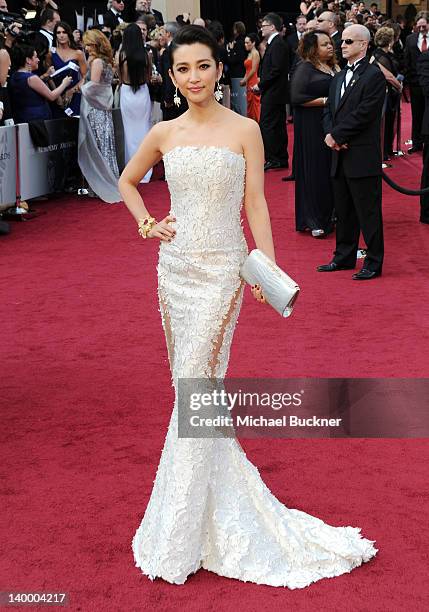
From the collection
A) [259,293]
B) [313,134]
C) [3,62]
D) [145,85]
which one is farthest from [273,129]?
[259,293]

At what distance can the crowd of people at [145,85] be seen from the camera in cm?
928

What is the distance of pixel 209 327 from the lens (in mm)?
3420

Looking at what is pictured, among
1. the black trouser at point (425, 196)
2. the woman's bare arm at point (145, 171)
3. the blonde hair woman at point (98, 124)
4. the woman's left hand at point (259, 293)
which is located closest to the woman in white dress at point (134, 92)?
the blonde hair woman at point (98, 124)

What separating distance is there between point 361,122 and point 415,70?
837 cm

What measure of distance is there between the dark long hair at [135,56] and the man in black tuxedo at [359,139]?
15.1ft

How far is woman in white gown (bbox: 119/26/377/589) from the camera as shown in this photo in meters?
3.37

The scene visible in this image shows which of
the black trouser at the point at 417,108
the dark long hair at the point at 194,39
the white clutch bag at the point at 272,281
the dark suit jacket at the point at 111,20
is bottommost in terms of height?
the black trouser at the point at 417,108

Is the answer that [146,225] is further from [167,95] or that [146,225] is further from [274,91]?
[274,91]

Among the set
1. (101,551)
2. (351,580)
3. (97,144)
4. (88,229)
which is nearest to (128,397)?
(101,551)

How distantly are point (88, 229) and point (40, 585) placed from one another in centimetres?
712

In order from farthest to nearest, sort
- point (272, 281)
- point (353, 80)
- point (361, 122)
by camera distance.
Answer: point (353, 80) < point (361, 122) < point (272, 281)

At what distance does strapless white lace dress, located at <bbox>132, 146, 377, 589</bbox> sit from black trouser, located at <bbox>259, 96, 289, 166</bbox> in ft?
34.9

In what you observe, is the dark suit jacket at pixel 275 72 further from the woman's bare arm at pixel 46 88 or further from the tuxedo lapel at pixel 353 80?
the tuxedo lapel at pixel 353 80

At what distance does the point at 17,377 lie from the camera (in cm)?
578
